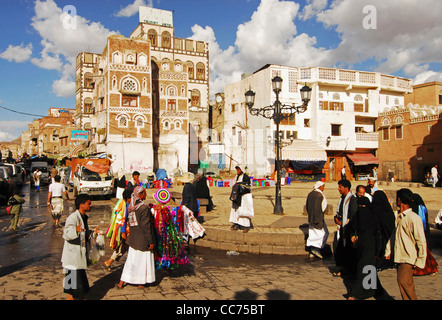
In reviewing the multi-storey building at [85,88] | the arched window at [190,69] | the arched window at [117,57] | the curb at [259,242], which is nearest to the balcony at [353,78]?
the arched window at [190,69]

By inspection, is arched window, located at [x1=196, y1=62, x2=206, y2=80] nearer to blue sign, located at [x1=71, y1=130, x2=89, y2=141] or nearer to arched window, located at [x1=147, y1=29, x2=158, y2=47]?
arched window, located at [x1=147, y1=29, x2=158, y2=47]

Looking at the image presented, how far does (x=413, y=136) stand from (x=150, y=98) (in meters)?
26.0

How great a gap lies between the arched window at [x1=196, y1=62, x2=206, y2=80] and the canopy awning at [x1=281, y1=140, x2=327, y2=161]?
1947cm

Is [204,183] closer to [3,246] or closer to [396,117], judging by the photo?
[3,246]

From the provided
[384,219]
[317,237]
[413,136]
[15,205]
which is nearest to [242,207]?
[317,237]

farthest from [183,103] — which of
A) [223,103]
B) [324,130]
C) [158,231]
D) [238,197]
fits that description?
[158,231]

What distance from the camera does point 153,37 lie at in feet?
147

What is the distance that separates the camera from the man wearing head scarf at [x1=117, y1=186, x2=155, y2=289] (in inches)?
203

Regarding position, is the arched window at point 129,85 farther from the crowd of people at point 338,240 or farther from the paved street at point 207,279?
the crowd of people at point 338,240

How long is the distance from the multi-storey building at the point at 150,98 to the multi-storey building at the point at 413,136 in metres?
21.5

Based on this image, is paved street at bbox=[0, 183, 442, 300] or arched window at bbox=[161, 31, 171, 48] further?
arched window at bbox=[161, 31, 171, 48]

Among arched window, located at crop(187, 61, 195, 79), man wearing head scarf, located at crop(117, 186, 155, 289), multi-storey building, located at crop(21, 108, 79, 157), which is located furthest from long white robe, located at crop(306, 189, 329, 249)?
multi-storey building, located at crop(21, 108, 79, 157)

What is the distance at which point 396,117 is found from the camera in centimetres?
3384
